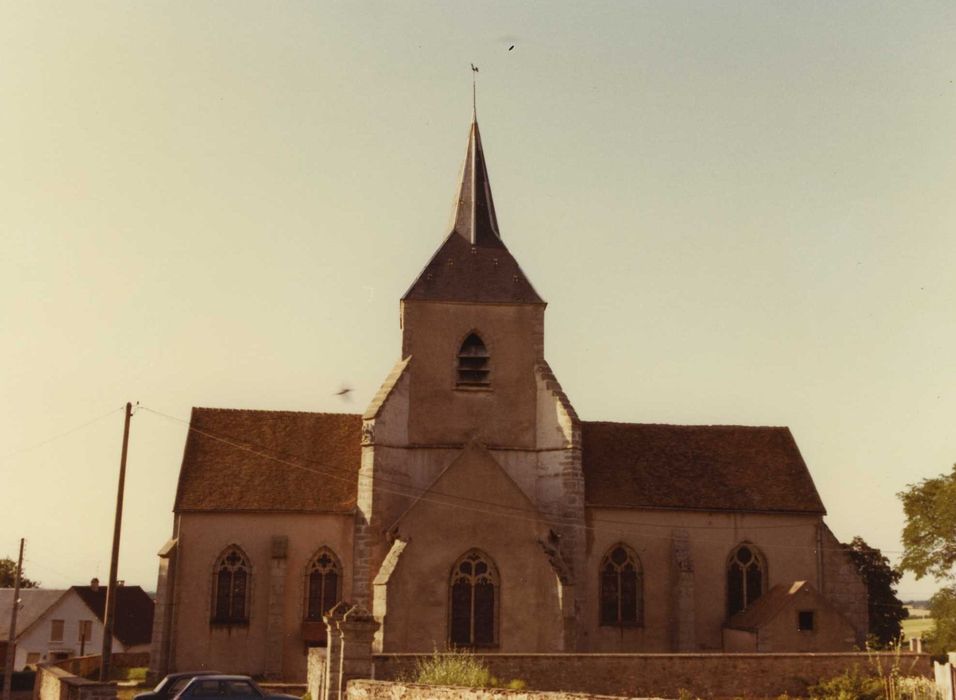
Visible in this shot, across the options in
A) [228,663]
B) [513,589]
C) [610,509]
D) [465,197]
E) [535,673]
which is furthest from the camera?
[465,197]

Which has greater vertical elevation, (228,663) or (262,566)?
(262,566)

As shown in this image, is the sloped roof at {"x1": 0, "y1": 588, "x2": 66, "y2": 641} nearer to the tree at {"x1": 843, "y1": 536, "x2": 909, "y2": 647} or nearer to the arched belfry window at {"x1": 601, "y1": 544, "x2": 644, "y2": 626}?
the arched belfry window at {"x1": 601, "y1": 544, "x2": 644, "y2": 626}

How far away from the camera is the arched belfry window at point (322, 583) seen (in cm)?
3188

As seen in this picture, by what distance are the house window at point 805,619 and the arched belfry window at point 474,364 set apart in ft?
39.5

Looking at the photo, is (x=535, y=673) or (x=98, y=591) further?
(x=98, y=591)

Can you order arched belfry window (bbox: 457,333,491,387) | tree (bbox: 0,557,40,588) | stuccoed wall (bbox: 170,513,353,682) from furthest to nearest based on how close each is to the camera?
tree (bbox: 0,557,40,588) → arched belfry window (bbox: 457,333,491,387) → stuccoed wall (bbox: 170,513,353,682)

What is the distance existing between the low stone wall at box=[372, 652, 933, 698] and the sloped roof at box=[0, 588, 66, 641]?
43184 millimetres

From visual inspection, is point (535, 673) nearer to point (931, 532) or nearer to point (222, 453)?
point (222, 453)

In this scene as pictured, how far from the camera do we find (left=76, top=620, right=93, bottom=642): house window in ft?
187

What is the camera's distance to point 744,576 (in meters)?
33.5

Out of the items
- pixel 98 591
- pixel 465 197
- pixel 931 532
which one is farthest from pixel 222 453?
pixel 98 591

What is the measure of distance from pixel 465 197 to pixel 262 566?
48.8 feet

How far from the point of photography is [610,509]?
108 feet

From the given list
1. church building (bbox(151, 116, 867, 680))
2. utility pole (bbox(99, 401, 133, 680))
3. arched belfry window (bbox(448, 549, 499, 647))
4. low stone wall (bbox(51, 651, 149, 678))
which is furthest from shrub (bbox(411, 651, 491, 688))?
low stone wall (bbox(51, 651, 149, 678))
